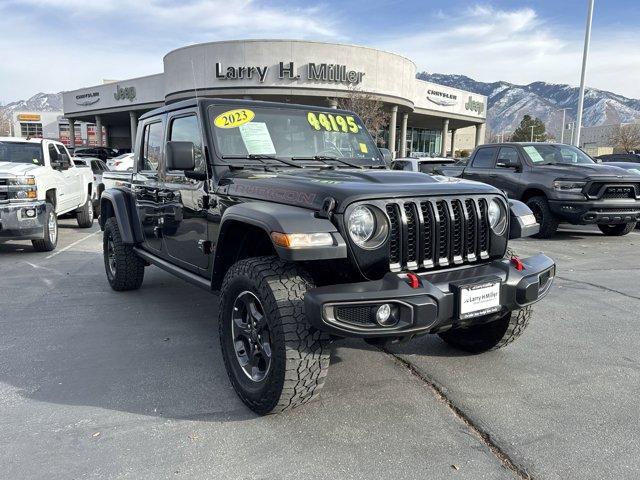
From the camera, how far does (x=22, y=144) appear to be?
874 centimetres

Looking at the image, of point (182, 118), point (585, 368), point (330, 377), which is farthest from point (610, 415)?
point (182, 118)

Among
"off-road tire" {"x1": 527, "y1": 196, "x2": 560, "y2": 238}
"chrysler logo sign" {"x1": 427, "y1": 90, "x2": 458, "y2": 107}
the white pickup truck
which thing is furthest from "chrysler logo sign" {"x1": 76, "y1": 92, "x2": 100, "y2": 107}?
"off-road tire" {"x1": 527, "y1": 196, "x2": 560, "y2": 238}

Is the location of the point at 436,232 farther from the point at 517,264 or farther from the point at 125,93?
the point at 125,93

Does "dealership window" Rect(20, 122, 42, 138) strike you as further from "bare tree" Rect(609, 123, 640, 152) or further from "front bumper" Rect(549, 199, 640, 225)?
"front bumper" Rect(549, 199, 640, 225)

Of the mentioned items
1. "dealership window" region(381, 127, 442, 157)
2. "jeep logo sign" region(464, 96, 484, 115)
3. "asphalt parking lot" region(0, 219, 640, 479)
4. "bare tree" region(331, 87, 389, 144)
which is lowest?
"asphalt parking lot" region(0, 219, 640, 479)

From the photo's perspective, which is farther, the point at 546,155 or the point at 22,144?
the point at 546,155

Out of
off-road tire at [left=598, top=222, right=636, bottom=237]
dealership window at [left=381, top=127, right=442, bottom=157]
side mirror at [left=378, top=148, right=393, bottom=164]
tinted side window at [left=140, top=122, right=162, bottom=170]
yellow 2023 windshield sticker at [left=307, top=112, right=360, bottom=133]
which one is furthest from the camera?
dealership window at [left=381, top=127, right=442, bottom=157]

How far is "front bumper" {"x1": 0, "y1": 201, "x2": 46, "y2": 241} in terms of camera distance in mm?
7184

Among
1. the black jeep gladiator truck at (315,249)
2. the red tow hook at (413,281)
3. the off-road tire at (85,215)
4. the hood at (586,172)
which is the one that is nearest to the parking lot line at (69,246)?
the off-road tire at (85,215)

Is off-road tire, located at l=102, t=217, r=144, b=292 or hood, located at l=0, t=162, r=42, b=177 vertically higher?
hood, located at l=0, t=162, r=42, b=177

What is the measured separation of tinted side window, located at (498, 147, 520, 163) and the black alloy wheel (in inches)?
318

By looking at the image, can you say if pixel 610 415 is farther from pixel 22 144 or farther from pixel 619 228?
pixel 22 144

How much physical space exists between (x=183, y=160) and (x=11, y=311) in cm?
286

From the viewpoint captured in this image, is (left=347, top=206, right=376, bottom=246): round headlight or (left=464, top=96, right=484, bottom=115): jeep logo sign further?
(left=464, top=96, right=484, bottom=115): jeep logo sign
